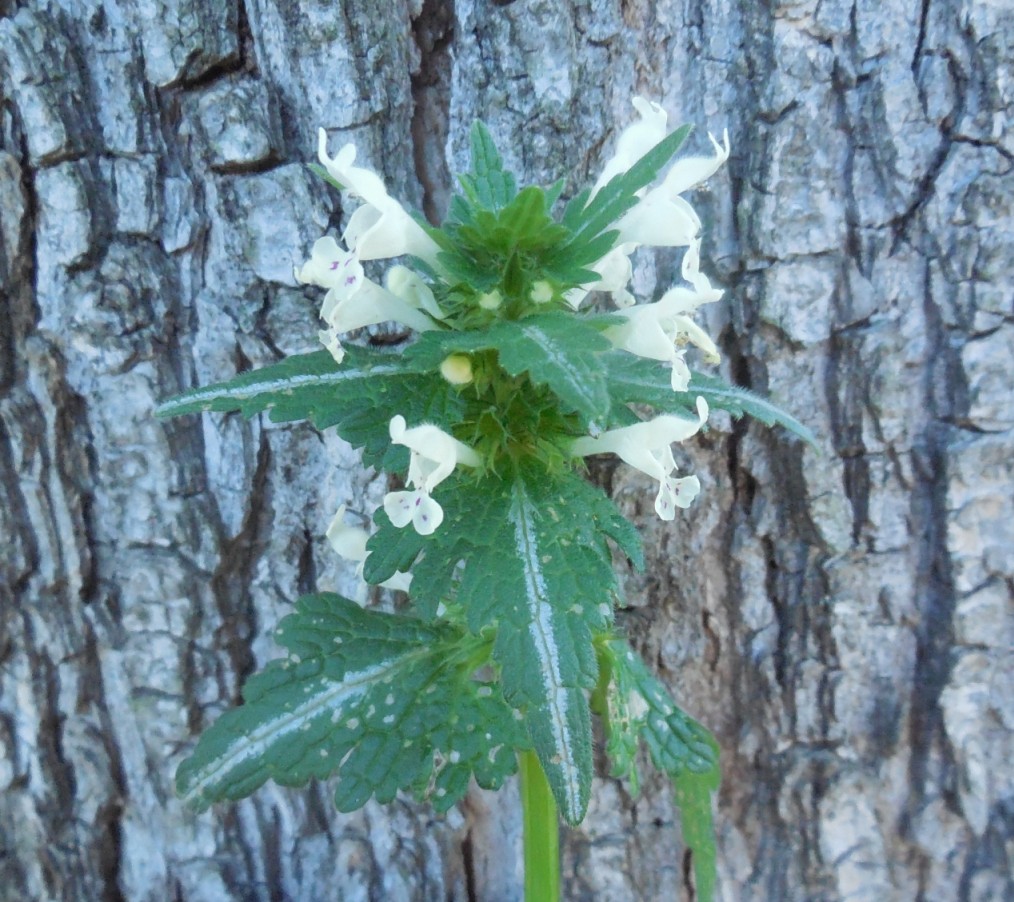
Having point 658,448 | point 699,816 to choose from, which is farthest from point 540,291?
point 699,816

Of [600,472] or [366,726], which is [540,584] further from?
[600,472]

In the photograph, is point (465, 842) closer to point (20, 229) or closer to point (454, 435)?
point (454, 435)

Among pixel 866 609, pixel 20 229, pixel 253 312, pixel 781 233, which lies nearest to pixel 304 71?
pixel 253 312

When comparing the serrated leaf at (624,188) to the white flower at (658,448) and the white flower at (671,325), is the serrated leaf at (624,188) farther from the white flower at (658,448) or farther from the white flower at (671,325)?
the white flower at (658,448)

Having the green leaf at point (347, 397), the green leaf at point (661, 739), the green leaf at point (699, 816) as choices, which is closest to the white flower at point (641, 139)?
the green leaf at point (347, 397)

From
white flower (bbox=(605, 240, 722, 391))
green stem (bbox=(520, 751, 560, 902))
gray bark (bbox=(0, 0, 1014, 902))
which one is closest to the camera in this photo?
white flower (bbox=(605, 240, 722, 391))

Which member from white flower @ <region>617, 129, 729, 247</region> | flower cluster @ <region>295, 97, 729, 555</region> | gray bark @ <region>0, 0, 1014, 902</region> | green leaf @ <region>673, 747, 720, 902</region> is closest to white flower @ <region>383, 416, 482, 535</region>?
flower cluster @ <region>295, 97, 729, 555</region>

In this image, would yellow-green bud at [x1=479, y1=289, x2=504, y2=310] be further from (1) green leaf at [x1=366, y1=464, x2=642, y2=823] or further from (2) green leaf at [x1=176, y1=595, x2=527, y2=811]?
(2) green leaf at [x1=176, y1=595, x2=527, y2=811]
